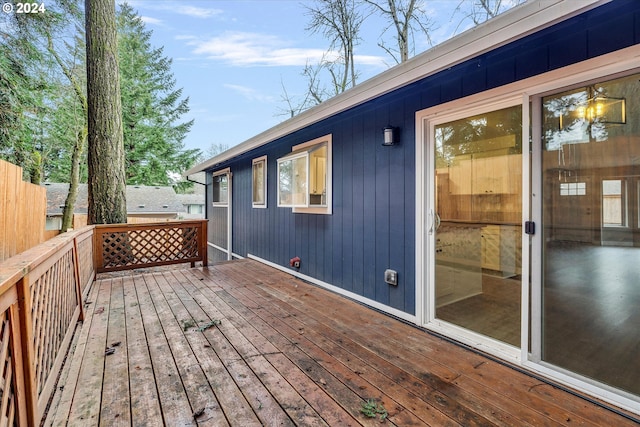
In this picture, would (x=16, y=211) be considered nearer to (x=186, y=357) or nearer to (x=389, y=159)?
(x=186, y=357)

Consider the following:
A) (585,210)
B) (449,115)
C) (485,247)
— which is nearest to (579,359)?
(585,210)

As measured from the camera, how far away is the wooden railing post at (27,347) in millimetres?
1365

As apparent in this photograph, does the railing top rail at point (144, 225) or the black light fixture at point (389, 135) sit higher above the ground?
the black light fixture at point (389, 135)

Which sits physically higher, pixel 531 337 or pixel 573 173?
pixel 573 173

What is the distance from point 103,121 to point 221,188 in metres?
3.42

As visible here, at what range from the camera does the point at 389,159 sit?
10.4 ft

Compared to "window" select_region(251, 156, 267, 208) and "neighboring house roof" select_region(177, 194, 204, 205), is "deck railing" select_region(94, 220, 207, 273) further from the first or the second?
"neighboring house roof" select_region(177, 194, 204, 205)

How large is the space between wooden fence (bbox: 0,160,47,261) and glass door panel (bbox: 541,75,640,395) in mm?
3580

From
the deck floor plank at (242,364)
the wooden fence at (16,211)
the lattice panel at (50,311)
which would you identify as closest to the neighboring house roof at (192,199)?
the wooden fence at (16,211)

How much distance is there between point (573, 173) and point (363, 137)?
2.02 meters

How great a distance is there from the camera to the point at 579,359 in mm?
1895

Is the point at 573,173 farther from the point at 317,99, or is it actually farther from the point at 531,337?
the point at 317,99

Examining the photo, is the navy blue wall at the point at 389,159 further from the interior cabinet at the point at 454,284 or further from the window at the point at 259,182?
the window at the point at 259,182

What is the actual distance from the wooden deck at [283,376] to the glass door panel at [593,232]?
324mm
